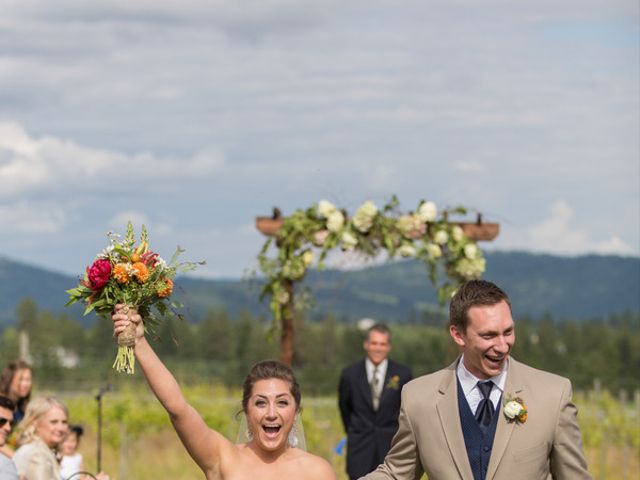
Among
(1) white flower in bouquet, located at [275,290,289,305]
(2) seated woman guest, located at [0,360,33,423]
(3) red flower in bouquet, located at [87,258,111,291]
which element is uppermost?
(1) white flower in bouquet, located at [275,290,289,305]

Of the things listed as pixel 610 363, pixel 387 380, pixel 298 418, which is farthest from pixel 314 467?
pixel 610 363

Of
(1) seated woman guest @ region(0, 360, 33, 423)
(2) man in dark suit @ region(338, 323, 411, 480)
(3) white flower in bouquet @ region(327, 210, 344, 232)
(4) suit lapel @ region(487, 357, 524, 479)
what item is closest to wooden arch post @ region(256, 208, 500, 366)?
(3) white flower in bouquet @ region(327, 210, 344, 232)

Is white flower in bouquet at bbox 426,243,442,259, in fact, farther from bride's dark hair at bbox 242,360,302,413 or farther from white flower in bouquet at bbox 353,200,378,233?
bride's dark hair at bbox 242,360,302,413

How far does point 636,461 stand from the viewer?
2105 centimetres

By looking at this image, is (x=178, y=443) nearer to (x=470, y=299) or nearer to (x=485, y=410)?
(x=485, y=410)

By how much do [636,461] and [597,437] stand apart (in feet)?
2.83

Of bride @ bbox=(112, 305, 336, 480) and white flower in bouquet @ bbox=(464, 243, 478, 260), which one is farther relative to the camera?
white flower in bouquet @ bbox=(464, 243, 478, 260)

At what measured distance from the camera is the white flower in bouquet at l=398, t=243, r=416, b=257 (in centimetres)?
1326

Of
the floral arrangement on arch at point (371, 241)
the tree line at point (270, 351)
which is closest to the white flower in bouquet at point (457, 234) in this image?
the floral arrangement on arch at point (371, 241)

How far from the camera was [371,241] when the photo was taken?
13430 mm

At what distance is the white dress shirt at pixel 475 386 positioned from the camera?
17.8ft

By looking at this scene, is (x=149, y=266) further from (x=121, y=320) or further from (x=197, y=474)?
(x=197, y=474)

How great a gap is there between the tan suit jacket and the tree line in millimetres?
49698

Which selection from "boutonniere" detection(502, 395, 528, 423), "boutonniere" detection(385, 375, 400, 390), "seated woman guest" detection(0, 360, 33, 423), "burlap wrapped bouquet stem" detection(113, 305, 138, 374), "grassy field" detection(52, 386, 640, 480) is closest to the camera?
"burlap wrapped bouquet stem" detection(113, 305, 138, 374)
